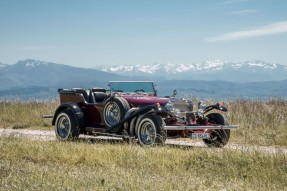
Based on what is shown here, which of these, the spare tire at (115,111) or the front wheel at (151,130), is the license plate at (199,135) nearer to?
the front wheel at (151,130)

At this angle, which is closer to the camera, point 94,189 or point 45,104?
point 94,189

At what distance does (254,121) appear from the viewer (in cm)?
1731

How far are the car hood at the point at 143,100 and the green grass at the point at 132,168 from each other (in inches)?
114

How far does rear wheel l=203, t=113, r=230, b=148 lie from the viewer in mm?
12945

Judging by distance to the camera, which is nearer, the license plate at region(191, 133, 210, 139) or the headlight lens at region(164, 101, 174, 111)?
the license plate at region(191, 133, 210, 139)

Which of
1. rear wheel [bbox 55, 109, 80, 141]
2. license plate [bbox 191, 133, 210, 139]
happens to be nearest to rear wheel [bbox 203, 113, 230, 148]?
license plate [bbox 191, 133, 210, 139]

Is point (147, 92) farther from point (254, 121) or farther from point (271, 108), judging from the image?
point (271, 108)

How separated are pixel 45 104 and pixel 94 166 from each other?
1614 cm

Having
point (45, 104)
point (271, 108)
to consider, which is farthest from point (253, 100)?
point (45, 104)

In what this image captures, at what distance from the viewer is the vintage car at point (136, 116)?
12.4 metres

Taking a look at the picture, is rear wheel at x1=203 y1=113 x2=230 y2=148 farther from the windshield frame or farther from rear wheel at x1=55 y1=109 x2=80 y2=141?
rear wheel at x1=55 y1=109 x2=80 y2=141

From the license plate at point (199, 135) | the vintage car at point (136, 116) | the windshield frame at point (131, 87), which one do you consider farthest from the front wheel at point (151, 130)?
the windshield frame at point (131, 87)

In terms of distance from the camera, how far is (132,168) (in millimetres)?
9211

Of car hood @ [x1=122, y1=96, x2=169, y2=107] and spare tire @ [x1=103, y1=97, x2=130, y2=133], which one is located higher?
car hood @ [x1=122, y1=96, x2=169, y2=107]
